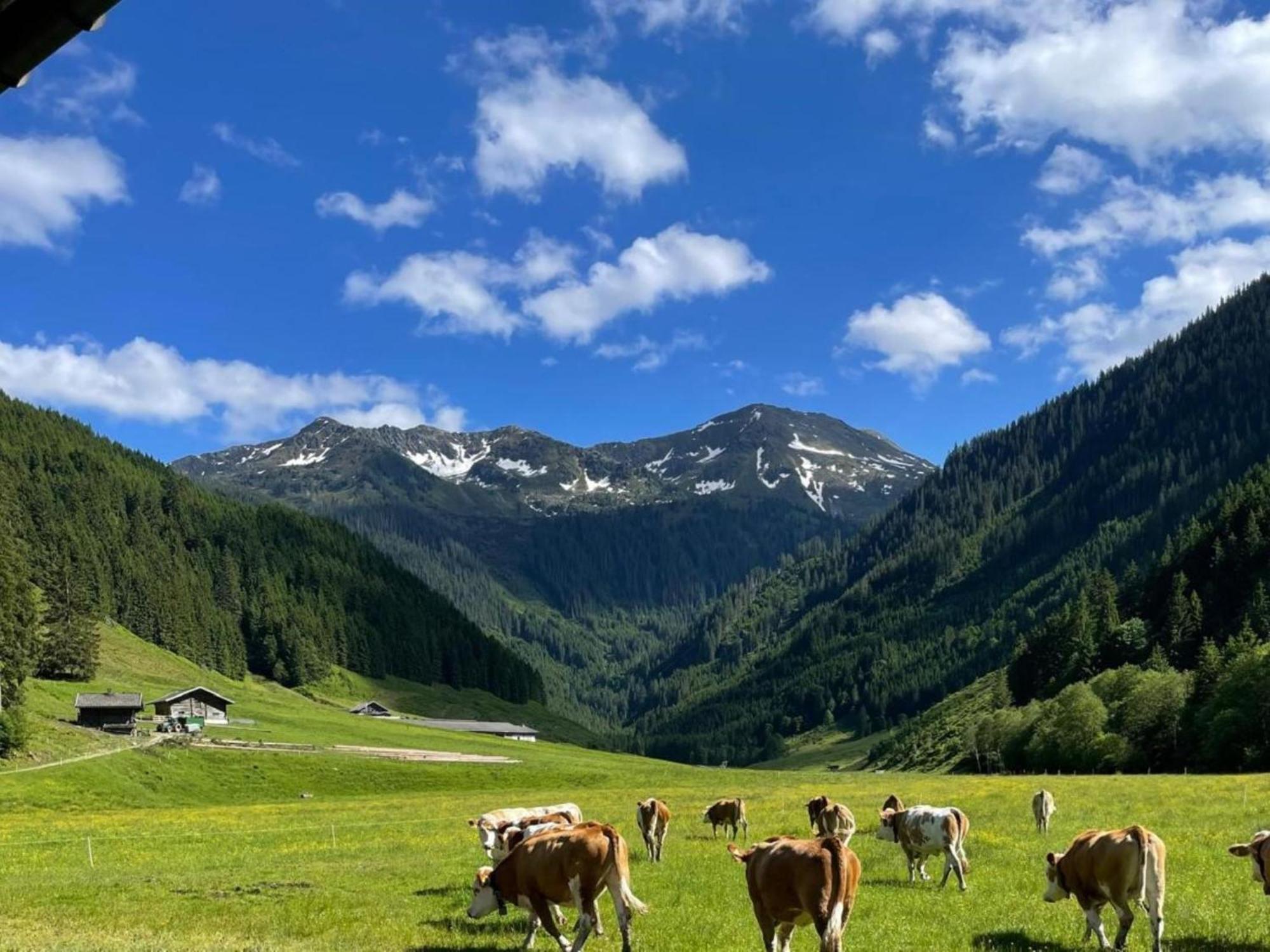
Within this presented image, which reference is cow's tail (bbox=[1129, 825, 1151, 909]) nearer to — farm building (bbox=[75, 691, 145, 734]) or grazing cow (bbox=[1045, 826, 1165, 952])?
grazing cow (bbox=[1045, 826, 1165, 952])

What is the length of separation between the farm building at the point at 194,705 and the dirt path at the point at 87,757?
24764 millimetres

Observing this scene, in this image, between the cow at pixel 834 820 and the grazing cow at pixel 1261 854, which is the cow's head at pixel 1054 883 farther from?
the cow at pixel 834 820

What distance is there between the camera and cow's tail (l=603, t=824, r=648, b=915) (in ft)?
54.3

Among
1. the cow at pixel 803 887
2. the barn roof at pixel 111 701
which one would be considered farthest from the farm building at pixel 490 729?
the cow at pixel 803 887

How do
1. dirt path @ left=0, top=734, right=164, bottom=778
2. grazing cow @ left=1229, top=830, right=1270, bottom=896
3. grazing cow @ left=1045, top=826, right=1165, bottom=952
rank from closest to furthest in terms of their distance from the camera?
grazing cow @ left=1045, top=826, right=1165, bottom=952, grazing cow @ left=1229, top=830, right=1270, bottom=896, dirt path @ left=0, top=734, right=164, bottom=778

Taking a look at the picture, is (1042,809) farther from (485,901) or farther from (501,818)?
(485,901)

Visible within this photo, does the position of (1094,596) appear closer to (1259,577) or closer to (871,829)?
(1259,577)

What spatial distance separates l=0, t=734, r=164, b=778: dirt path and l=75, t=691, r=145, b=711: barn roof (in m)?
9.00

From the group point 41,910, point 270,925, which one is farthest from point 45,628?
point 270,925

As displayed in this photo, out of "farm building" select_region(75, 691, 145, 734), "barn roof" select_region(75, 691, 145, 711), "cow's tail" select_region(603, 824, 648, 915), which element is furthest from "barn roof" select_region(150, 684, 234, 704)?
"cow's tail" select_region(603, 824, 648, 915)

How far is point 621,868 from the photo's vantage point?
16.7 metres

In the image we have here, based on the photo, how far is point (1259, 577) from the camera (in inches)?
6024

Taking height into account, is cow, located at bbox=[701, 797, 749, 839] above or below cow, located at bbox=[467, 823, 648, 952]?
below

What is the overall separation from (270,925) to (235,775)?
252 feet
